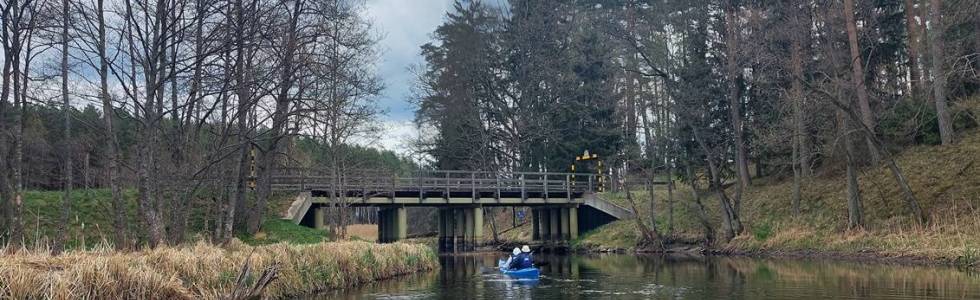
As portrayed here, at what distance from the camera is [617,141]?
51.1 meters

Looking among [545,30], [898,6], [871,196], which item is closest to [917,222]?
[871,196]

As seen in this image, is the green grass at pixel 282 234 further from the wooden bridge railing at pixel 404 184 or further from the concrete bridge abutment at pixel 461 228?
the concrete bridge abutment at pixel 461 228

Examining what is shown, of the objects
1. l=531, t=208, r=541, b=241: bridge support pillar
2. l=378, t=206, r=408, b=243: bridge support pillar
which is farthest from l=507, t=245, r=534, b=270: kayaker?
l=531, t=208, r=541, b=241: bridge support pillar

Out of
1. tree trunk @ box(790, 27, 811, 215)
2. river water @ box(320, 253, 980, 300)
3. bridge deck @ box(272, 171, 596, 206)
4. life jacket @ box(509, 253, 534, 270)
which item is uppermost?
tree trunk @ box(790, 27, 811, 215)

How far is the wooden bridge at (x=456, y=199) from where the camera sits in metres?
35.2

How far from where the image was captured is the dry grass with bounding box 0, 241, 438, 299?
10.7 m

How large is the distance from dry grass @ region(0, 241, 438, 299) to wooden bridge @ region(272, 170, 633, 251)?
12.3m

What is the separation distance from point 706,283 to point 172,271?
43.9 feet

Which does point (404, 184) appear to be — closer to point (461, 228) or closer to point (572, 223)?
point (461, 228)

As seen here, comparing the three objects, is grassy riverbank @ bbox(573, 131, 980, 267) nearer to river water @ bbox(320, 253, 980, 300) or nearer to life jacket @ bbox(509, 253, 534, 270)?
river water @ bbox(320, 253, 980, 300)

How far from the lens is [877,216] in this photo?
95.6 feet

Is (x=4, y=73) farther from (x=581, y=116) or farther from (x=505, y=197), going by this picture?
(x=581, y=116)

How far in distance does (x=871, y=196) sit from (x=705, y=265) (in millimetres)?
8192

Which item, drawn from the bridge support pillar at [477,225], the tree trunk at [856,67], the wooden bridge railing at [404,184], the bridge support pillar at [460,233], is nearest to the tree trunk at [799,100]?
the tree trunk at [856,67]
